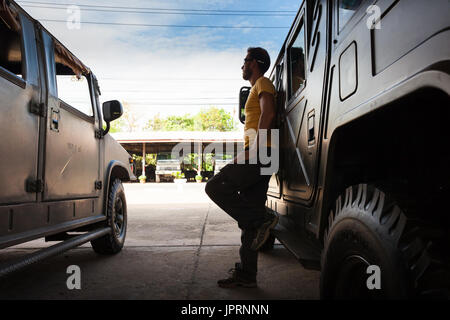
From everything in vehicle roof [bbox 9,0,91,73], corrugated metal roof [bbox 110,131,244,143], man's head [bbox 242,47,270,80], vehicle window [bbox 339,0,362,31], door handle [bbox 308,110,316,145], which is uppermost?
corrugated metal roof [bbox 110,131,244,143]

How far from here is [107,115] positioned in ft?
12.1

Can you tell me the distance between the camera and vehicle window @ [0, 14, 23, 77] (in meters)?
2.60

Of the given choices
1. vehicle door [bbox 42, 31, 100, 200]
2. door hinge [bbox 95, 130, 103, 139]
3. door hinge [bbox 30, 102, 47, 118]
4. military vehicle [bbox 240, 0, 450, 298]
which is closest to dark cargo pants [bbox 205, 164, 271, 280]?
military vehicle [bbox 240, 0, 450, 298]

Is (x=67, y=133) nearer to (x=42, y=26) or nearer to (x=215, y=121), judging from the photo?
(x=42, y=26)

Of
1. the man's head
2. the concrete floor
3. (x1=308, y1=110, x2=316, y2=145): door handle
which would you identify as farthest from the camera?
the man's head

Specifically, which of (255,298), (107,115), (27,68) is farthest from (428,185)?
(107,115)

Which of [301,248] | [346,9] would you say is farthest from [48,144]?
[346,9]

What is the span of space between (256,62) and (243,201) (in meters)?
1.25

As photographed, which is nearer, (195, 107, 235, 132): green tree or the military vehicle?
the military vehicle

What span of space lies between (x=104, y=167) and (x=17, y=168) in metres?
1.70

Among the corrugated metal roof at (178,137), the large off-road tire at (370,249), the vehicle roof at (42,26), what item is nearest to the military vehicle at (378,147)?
the large off-road tire at (370,249)

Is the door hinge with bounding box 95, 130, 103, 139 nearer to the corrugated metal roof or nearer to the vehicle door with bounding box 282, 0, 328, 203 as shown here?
the vehicle door with bounding box 282, 0, 328, 203
